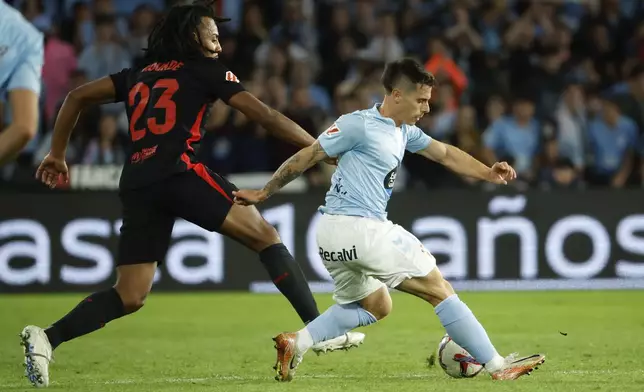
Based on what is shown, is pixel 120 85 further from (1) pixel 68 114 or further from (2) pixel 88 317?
(2) pixel 88 317

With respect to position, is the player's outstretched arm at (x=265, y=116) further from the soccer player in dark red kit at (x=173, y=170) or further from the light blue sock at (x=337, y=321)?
the light blue sock at (x=337, y=321)

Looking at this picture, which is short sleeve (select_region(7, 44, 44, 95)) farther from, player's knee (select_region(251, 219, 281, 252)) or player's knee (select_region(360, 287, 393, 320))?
player's knee (select_region(360, 287, 393, 320))

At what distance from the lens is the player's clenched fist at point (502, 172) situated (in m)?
Result: 6.96

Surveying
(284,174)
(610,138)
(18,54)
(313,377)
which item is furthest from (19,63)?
(610,138)

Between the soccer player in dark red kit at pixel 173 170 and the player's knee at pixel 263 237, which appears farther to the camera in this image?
the player's knee at pixel 263 237

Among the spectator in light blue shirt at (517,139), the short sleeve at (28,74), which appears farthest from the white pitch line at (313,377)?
the spectator in light blue shirt at (517,139)

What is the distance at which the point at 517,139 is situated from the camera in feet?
49.0

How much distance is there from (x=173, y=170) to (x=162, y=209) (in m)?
0.23

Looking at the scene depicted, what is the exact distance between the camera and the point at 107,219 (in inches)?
515

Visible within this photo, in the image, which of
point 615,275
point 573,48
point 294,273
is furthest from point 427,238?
point 294,273

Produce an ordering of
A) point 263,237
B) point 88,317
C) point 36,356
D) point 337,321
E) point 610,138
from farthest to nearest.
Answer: point 610,138
point 263,237
point 88,317
point 337,321
point 36,356

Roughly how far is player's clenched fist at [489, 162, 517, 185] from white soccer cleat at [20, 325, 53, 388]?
2580 mm

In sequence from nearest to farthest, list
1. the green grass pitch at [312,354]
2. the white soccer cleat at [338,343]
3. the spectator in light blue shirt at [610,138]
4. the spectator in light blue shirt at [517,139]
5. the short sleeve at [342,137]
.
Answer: the short sleeve at [342,137] → the green grass pitch at [312,354] → the white soccer cleat at [338,343] → the spectator in light blue shirt at [517,139] → the spectator in light blue shirt at [610,138]

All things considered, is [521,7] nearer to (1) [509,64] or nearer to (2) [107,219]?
(1) [509,64]
